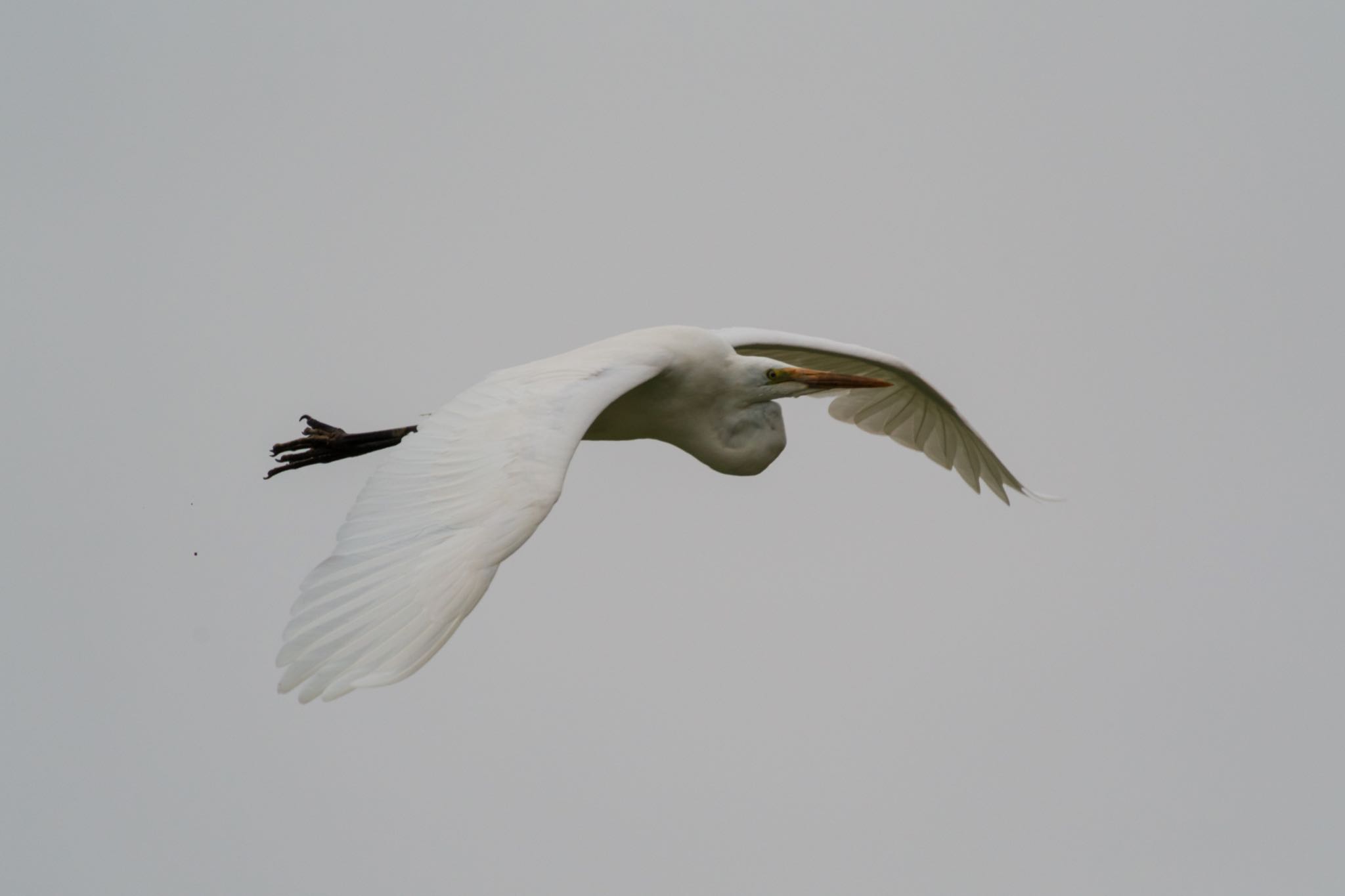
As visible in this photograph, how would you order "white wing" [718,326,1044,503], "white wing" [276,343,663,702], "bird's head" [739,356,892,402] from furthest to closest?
1. "white wing" [718,326,1044,503]
2. "bird's head" [739,356,892,402]
3. "white wing" [276,343,663,702]

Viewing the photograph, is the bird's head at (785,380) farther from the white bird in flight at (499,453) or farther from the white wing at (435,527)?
the white wing at (435,527)

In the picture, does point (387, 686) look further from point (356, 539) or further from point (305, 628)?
point (356, 539)

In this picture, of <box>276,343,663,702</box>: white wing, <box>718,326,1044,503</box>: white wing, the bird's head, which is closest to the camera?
<box>276,343,663,702</box>: white wing

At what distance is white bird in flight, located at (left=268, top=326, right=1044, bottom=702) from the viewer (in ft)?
14.8

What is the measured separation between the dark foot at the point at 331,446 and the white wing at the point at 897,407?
1.76 m

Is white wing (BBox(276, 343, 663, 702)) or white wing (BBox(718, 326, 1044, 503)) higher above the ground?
white wing (BBox(718, 326, 1044, 503))

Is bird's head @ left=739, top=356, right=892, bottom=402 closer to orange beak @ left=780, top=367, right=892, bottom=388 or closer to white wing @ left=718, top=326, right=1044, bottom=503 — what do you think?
orange beak @ left=780, top=367, right=892, bottom=388

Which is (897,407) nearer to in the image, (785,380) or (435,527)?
(785,380)

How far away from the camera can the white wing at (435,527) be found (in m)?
4.46

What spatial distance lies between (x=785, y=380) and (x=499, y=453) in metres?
2.06

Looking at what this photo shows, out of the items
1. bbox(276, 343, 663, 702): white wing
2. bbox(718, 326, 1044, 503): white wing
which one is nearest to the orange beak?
bbox(718, 326, 1044, 503): white wing

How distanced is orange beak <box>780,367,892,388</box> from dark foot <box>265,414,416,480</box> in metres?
1.92

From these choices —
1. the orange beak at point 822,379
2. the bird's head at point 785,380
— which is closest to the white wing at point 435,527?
the bird's head at point 785,380

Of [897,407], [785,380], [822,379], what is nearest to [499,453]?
[785,380]
